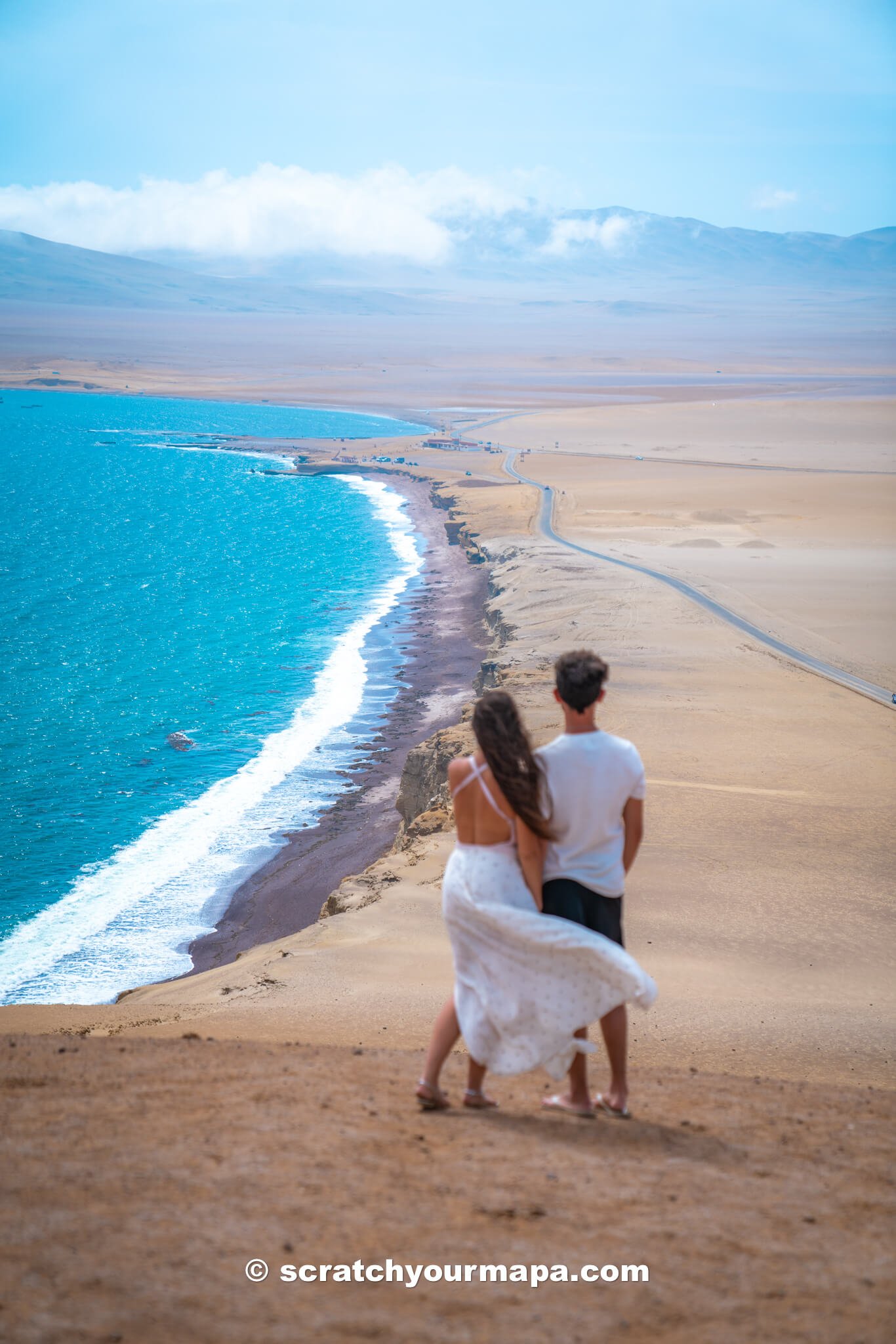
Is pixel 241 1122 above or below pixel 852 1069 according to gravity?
above

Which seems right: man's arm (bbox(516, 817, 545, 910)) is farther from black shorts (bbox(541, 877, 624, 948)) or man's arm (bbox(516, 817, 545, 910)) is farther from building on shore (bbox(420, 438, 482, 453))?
building on shore (bbox(420, 438, 482, 453))

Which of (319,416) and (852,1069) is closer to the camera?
(852,1069)

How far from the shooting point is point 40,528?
70.1 meters

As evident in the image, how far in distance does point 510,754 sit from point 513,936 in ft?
2.85

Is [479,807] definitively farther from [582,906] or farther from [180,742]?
[180,742]

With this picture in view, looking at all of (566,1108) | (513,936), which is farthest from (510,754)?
(566,1108)

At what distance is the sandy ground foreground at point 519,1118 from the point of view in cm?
380

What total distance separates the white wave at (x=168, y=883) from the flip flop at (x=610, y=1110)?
14.1 meters

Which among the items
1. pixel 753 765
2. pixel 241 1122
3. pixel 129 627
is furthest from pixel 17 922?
pixel 129 627

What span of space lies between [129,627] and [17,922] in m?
26.5

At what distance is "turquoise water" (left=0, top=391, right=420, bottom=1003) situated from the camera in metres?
21.9

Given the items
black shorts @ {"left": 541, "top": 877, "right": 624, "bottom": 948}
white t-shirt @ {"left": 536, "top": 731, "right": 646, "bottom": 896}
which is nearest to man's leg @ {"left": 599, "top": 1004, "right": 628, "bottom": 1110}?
black shorts @ {"left": 541, "top": 877, "right": 624, "bottom": 948}

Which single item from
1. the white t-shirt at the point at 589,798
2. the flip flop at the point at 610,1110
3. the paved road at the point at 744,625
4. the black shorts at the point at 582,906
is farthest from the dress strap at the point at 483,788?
the paved road at the point at 744,625

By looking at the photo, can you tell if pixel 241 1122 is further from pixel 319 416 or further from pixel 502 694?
pixel 319 416
